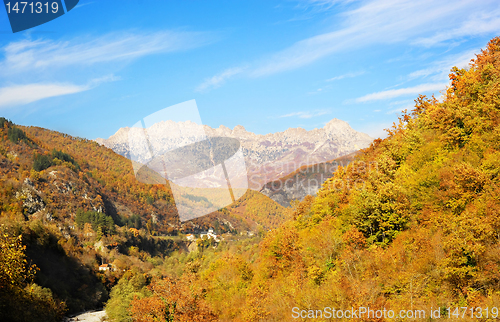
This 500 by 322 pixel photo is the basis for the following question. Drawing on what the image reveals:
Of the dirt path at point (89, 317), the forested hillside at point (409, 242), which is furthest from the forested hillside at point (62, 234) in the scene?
the forested hillside at point (409, 242)

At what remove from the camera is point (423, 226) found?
32969 mm

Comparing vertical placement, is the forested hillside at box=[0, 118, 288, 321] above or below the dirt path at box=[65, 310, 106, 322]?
above

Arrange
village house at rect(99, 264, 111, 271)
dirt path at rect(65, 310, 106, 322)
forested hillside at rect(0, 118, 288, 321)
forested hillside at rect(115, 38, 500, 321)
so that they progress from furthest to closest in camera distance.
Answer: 1. village house at rect(99, 264, 111, 271)
2. forested hillside at rect(0, 118, 288, 321)
3. dirt path at rect(65, 310, 106, 322)
4. forested hillside at rect(115, 38, 500, 321)

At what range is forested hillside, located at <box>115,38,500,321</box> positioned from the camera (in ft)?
80.8

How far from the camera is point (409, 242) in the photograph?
106 ft

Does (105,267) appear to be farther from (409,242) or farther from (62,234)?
(409,242)

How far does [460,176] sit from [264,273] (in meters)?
36.3

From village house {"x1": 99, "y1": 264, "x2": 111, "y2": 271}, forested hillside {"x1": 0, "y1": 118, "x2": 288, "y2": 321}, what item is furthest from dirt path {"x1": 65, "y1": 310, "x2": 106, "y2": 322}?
village house {"x1": 99, "y1": 264, "x2": 111, "y2": 271}

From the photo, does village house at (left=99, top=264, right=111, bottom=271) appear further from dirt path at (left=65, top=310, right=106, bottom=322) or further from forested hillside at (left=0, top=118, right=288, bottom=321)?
dirt path at (left=65, top=310, right=106, bottom=322)

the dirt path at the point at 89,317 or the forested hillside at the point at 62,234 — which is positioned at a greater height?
the forested hillside at the point at 62,234

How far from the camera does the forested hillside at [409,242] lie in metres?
24.6

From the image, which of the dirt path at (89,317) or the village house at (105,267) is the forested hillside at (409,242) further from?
the village house at (105,267)

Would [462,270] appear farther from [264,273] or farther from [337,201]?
[264,273]

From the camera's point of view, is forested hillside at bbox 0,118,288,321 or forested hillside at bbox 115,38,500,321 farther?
forested hillside at bbox 0,118,288,321
